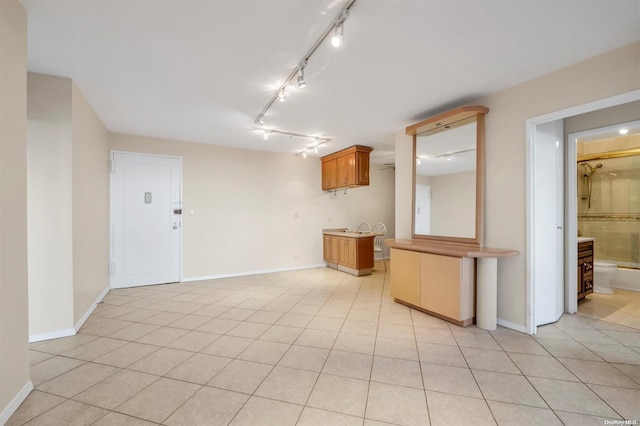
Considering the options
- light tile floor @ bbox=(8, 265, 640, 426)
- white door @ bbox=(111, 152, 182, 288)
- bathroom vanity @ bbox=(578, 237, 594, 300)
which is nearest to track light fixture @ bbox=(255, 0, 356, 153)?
light tile floor @ bbox=(8, 265, 640, 426)

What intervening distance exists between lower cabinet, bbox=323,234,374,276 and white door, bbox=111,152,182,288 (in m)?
3.14

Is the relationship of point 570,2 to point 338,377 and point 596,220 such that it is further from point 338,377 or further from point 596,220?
point 596,220

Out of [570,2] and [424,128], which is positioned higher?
[570,2]

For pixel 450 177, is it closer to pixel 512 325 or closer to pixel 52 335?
pixel 512 325

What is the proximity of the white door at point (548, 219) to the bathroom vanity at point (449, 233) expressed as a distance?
1.43 feet

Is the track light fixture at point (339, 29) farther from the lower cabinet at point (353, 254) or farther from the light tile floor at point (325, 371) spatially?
the lower cabinet at point (353, 254)

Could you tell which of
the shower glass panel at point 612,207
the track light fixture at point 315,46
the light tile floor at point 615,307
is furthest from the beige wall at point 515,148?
the shower glass panel at point 612,207

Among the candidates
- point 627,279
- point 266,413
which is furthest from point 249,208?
point 627,279

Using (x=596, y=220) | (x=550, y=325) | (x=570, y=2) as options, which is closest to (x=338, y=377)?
(x=550, y=325)

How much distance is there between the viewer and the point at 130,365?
223 centimetres

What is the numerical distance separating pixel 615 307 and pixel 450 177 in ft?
9.02

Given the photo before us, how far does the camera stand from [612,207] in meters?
4.94

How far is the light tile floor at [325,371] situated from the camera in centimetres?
168

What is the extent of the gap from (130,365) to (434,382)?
2.43m
